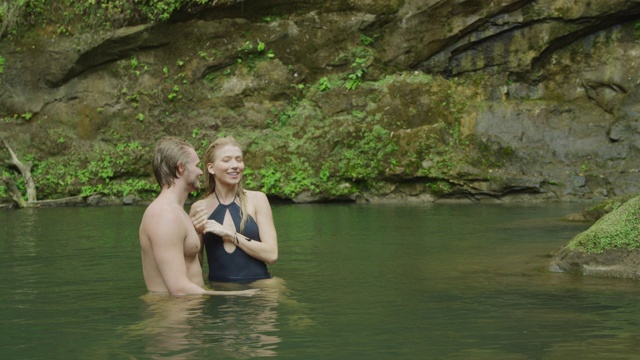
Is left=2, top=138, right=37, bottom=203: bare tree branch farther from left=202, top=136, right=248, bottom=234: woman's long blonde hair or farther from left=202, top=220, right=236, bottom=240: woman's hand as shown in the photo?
left=202, top=220, right=236, bottom=240: woman's hand

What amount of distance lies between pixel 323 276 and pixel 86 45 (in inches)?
693

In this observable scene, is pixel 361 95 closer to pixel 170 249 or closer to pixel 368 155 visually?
pixel 368 155

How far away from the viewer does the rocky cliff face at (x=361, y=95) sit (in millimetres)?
22094

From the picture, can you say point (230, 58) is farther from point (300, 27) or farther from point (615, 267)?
point (615, 267)

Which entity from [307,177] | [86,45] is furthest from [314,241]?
[86,45]

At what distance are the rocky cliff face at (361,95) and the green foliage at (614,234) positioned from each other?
12.2 meters

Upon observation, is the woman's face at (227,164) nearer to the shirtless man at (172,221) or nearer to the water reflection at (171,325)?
the shirtless man at (172,221)

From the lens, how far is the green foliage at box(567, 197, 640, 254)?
889cm

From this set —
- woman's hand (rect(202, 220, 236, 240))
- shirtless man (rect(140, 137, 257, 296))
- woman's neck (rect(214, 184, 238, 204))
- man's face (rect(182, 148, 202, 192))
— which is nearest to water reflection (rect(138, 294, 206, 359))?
shirtless man (rect(140, 137, 257, 296))

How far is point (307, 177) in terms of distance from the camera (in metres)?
22.4

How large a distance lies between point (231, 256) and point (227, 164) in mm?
831

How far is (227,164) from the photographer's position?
7.46m

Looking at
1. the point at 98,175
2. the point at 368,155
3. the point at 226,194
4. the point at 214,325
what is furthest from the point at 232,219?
the point at 98,175

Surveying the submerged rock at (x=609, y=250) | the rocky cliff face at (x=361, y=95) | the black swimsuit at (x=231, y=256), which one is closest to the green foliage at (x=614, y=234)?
the submerged rock at (x=609, y=250)
